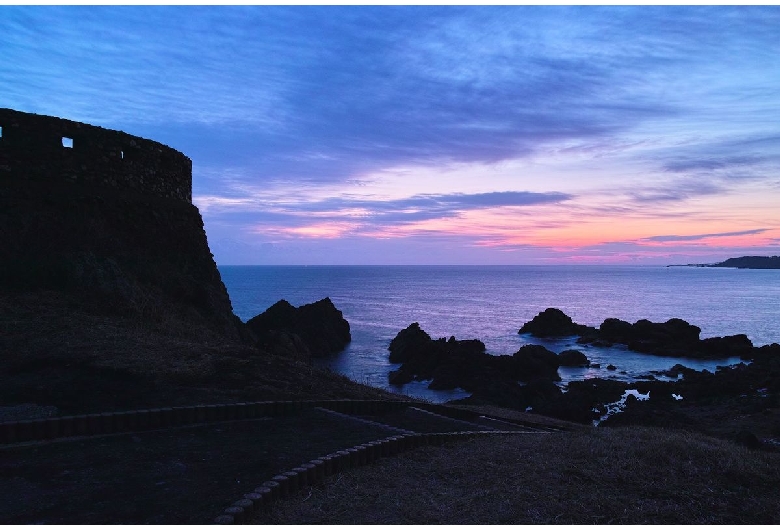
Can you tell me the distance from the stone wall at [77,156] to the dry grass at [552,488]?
46.8 ft

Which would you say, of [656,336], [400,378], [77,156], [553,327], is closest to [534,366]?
[400,378]

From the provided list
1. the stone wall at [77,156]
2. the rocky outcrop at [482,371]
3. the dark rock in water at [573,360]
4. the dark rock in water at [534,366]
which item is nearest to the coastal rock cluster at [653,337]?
the dark rock in water at [573,360]

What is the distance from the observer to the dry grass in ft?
18.3

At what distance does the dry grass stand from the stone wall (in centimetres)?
1426

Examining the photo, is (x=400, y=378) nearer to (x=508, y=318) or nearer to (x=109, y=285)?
(x=109, y=285)

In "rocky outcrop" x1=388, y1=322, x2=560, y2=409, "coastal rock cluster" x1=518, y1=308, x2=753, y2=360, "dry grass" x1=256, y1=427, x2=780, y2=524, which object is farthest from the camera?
"coastal rock cluster" x1=518, y1=308, x2=753, y2=360

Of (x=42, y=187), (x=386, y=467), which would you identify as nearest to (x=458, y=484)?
(x=386, y=467)

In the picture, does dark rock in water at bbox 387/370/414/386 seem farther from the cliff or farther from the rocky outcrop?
the cliff

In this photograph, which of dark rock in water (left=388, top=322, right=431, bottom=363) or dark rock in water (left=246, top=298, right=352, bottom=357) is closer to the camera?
dark rock in water (left=388, top=322, right=431, bottom=363)

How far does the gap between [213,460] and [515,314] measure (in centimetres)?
7608

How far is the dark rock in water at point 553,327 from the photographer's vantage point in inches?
2265

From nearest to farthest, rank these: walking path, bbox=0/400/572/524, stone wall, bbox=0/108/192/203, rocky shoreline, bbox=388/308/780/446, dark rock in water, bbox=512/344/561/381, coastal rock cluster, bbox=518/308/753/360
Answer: walking path, bbox=0/400/572/524 < stone wall, bbox=0/108/192/203 < rocky shoreline, bbox=388/308/780/446 < dark rock in water, bbox=512/344/561/381 < coastal rock cluster, bbox=518/308/753/360

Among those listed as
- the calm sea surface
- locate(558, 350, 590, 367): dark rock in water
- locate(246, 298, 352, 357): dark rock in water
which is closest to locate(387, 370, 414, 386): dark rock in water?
the calm sea surface

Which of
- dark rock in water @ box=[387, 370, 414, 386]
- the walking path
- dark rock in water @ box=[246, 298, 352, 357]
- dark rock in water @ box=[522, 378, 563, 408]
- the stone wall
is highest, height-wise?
the stone wall
